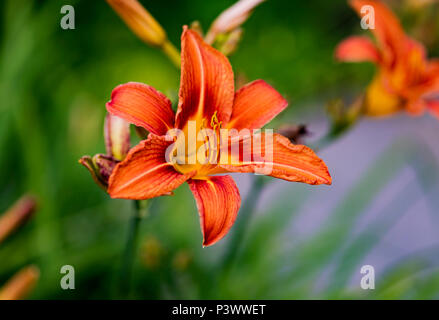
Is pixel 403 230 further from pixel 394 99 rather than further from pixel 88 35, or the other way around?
pixel 88 35

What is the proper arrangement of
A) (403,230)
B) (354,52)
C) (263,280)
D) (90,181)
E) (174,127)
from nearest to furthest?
(174,127) < (354,52) < (263,280) < (90,181) < (403,230)

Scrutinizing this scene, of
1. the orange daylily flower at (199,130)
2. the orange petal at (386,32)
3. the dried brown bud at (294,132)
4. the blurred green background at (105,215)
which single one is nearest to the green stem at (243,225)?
the blurred green background at (105,215)

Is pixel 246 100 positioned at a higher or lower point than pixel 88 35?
lower

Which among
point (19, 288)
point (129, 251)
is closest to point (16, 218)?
point (19, 288)

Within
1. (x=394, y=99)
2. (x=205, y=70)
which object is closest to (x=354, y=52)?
(x=394, y=99)

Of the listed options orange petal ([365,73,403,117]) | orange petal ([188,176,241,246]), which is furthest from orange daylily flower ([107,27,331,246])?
orange petal ([365,73,403,117])

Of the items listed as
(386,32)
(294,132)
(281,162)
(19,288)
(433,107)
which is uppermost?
(386,32)

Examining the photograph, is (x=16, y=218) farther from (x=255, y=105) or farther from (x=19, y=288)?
(x=255, y=105)
